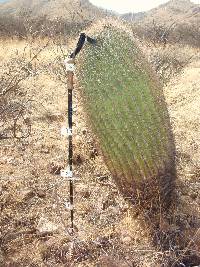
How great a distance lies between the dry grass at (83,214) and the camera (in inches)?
112

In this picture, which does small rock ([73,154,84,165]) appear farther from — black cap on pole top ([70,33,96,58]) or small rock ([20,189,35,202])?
black cap on pole top ([70,33,96,58])

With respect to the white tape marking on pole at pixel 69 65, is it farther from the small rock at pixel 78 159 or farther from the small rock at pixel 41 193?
the small rock at pixel 78 159

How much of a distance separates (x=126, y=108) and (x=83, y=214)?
3.08ft

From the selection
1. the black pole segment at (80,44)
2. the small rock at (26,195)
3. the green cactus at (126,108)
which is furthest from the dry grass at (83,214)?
the black pole segment at (80,44)

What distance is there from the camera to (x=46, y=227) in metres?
3.08

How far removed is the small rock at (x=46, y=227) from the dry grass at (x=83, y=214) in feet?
0.07

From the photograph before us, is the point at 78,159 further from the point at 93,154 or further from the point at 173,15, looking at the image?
the point at 173,15

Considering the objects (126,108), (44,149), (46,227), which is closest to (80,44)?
(126,108)

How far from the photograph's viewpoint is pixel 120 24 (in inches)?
121

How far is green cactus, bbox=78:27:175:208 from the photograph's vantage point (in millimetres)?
2877

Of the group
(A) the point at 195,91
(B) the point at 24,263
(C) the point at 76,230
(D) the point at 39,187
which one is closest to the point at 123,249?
(C) the point at 76,230

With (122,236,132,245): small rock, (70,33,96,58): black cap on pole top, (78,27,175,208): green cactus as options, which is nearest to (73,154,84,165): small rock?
(78,27,175,208): green cactus

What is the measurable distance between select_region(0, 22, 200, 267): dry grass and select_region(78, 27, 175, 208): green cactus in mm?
195

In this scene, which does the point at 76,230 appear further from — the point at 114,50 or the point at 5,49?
the point at 5,49
